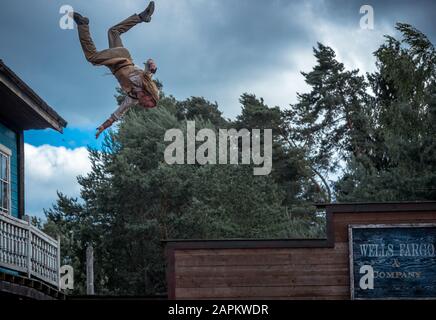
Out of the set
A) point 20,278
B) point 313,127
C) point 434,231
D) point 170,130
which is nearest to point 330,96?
point 313,127

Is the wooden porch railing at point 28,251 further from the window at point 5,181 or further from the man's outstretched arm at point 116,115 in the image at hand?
the man's outstretched arm at point 116,115

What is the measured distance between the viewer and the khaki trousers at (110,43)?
28.2 m

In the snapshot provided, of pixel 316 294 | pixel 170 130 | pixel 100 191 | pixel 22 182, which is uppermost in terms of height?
pixel 170 130

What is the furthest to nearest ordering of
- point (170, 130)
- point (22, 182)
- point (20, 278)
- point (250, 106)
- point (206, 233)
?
point (250, 106) → point (170, 130) → point (206, 233) → point (22, 182) → point (20, 278)

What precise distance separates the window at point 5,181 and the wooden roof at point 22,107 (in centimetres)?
77

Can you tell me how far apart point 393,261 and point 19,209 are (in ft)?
28.6

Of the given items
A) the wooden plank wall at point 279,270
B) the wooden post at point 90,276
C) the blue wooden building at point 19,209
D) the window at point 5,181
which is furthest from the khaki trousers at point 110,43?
the wooden post at point 90,276

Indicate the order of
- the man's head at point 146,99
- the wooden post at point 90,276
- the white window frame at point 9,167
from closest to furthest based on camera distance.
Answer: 1. the white window frame at point 9,167
2. the man's head at point 146,99
3. the wooden post at point 90,276

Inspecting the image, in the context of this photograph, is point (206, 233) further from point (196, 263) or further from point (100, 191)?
point (196, 263)

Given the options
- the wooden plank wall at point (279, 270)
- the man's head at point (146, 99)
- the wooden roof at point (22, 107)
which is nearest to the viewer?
the wooden roof at point (22, 107)

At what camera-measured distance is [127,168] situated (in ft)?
183

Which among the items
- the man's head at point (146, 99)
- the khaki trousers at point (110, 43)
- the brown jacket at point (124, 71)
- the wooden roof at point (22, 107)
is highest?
the khaki trousers at point (110, 43)

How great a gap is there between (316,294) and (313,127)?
128 ft

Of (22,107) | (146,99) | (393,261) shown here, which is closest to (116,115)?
(146,99)
